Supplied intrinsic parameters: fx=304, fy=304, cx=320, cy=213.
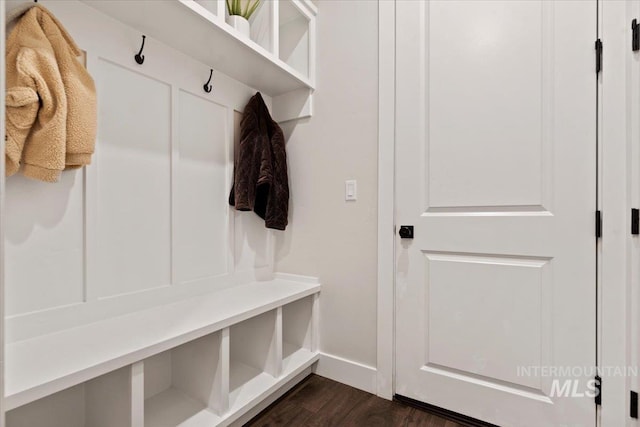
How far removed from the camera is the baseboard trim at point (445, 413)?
130cm

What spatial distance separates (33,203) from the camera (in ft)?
3.18

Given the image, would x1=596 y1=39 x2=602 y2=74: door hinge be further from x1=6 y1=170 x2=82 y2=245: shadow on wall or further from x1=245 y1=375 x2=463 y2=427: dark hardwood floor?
x1=6 y1=170 x2=82 y2=245: shadow on wall

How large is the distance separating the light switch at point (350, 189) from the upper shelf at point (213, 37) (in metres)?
0.60

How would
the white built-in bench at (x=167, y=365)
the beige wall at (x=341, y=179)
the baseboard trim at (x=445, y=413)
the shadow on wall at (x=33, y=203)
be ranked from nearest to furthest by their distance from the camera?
the white built-in bench at (x=167, y=365) < the shadow on wall at (x=33, y=203) < the baseboard trim at (x=445, y=413) < the beige wall at (x=341, y=179)

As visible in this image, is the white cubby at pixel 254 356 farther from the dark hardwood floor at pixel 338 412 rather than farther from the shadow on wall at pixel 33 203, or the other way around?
the shadow on wall at pixel 33 203

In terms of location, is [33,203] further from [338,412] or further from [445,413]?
[445,413]

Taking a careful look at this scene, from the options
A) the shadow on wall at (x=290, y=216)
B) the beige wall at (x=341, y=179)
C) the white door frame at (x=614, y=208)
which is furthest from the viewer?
the shadow on wall at (x=290, y=216)

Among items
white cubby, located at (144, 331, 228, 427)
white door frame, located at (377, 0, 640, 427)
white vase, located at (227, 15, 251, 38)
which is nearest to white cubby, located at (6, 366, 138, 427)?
white cubby, located at (144, 331, 228, 427)

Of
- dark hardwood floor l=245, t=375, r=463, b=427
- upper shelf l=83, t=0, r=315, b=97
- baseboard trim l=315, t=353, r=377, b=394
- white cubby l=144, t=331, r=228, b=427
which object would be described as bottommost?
dark hardwood floor l=245, t=375, r=463, b=427

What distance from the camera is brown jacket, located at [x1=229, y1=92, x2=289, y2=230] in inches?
62.0

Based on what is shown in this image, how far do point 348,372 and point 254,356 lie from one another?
1.66 ft

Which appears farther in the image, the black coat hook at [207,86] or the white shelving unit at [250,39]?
the black coat hook at [207,86]

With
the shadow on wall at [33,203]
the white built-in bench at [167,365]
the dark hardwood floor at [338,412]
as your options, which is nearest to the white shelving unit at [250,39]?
the shadow on wall at [33,203]

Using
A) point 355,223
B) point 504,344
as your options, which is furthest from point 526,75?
point 504,344
